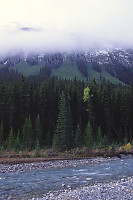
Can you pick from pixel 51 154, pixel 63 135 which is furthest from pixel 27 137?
pixel 51 154

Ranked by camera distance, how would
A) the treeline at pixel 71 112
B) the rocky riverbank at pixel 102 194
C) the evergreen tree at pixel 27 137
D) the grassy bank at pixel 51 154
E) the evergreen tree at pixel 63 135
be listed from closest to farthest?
the rocky riverbank at pixel 102 194, the grassy bank at pixel 51 154, the evergreen tree at pixel 63 135, the evergreen tree at pixel 27 137, the treeline at pixel 71 112

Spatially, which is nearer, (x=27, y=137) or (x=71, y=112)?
(x=27, y=137)

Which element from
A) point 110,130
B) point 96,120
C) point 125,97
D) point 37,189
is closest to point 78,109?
point 96,120

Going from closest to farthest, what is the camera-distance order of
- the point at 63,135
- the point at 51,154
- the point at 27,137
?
1. the point at 51,154
2. the point at 63,135
3. the point at 27,137

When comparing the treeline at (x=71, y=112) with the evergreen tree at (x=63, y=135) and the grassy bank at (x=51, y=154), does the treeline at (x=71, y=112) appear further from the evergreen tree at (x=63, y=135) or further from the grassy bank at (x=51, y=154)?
the grassy bank at (x=51, y=154)

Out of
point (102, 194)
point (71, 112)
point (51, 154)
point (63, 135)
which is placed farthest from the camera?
point (71, 112)

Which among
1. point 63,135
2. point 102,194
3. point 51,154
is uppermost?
point 63,135

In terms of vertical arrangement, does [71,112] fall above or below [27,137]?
above

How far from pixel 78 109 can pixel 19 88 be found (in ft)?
64.7

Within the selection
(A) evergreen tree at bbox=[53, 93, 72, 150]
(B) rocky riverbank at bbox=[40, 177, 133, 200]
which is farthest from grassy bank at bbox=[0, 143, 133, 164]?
(B) rocky riverbank at bbox=[40, 177, 133, 200]

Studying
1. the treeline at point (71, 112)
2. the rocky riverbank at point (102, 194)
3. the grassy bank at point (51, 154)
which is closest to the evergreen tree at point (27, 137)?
the grassy bank at point (51, 154)

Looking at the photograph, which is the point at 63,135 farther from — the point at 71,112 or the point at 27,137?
the point at 71,112

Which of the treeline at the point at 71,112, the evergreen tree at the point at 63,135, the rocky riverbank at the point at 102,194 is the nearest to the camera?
the rocky riverbank at the point at 102,194

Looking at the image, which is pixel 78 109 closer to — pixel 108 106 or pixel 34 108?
pixel 108 106
